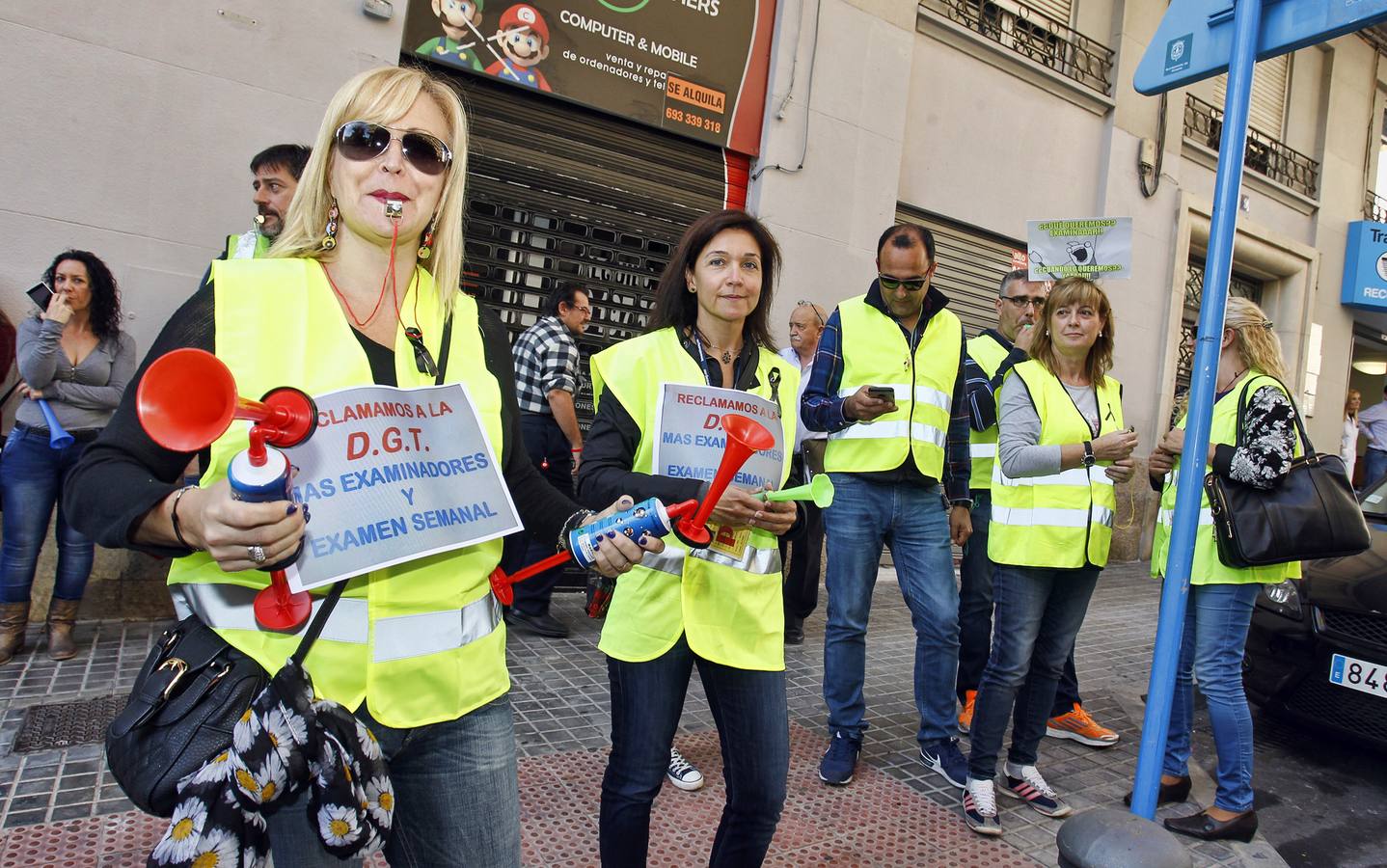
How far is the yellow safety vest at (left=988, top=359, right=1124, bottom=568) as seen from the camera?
3.65 m

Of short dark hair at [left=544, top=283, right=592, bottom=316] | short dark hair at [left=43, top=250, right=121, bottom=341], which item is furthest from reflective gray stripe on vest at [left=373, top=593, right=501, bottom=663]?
short dark hair at [left=544, top=283, right=592, bottom=316]

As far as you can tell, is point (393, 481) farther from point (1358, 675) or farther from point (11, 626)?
point (1358, 675)

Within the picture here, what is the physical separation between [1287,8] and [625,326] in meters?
5.46

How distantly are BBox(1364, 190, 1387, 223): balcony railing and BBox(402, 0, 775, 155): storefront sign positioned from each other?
12999 mm

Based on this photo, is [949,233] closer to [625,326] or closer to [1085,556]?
[625,326]

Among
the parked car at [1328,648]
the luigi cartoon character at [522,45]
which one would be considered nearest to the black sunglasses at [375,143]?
the parked car at [1328,648]

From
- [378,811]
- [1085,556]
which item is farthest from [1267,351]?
[378,811]

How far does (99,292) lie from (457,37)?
2.98 m

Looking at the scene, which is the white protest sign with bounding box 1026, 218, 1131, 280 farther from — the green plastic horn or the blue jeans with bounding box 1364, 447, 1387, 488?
the blue jeans with bounding box 1364, 447, 1387, 488

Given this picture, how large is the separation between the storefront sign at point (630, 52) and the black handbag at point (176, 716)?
5.79 metres

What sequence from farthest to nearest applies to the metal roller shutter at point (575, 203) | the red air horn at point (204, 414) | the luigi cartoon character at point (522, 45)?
1. the metal roller shutter at point (575, 203)
2. the luigi cartoon character at point (522, 45)
3. the red air horn at point (204, 414)

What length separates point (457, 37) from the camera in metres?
6.32

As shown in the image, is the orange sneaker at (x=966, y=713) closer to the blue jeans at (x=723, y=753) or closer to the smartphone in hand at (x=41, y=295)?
the blue jeans at (x=723, y=753)

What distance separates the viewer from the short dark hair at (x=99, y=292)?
15.2 ft
